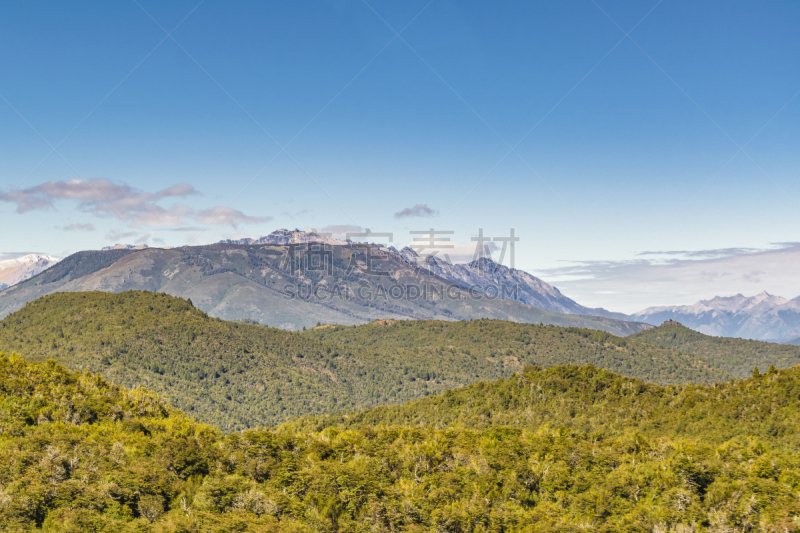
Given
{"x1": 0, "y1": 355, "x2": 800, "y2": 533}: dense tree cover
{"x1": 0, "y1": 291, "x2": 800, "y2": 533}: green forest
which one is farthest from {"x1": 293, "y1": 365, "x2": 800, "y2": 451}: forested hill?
{"x1": 0, "y1": 355, "x2": 800, "y2": 533}: dense tree cover

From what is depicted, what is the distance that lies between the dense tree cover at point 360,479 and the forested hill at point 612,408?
6.68 meters

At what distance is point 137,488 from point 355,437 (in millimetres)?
43849

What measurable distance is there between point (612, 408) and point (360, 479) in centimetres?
10161

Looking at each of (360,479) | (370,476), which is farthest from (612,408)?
(360,479)

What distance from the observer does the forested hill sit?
12406 cm

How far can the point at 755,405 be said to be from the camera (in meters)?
128

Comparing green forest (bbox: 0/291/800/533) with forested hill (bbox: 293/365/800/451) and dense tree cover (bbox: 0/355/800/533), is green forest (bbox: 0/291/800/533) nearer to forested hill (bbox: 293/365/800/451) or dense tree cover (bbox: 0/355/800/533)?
dense tree cover (bbox: 0/355/800/533)

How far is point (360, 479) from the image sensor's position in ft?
255

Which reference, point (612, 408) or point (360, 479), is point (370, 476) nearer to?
point (360, 479)

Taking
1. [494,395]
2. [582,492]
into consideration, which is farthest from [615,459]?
[494,395]

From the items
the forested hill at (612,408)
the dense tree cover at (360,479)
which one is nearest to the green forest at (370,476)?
the dense tree cover at (360,479)

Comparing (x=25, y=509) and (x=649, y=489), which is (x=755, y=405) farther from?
(x=25, y=509)

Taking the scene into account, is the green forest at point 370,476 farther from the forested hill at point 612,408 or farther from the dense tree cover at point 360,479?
the forested hill at point 612,408

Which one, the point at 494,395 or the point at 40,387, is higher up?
the point at 40,387
